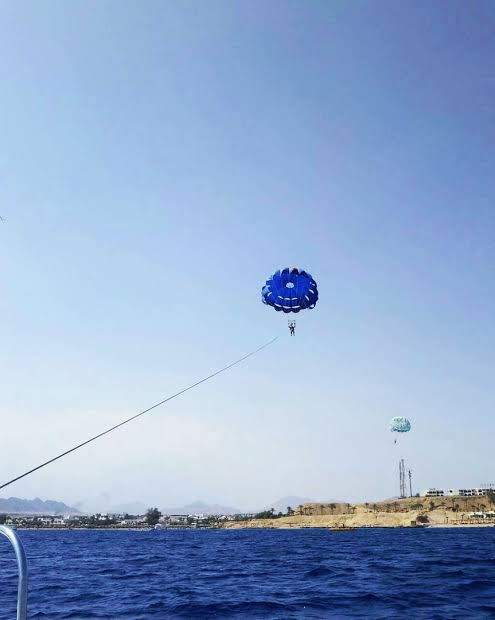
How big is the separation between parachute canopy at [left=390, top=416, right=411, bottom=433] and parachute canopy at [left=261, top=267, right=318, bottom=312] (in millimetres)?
49950

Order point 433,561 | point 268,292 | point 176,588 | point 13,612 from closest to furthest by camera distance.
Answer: point 13,612 → point 176,588 → point 268,292 → point 433,561

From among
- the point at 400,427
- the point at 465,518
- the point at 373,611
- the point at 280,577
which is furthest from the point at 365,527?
the point at 373,611

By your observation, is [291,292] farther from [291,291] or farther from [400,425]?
[400,425]

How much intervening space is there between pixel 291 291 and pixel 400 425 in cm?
5236

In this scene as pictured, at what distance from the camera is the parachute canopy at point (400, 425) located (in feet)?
246

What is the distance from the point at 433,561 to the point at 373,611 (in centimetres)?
2553

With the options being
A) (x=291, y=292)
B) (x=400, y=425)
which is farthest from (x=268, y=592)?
(x=400, y=425)

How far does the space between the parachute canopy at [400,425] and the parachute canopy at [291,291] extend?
49950mm

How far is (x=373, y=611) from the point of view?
65.6 feet

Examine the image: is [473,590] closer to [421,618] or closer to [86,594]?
[421,618]

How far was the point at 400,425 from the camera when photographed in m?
76.2

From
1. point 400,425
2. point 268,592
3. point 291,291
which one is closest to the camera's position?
point 268,592

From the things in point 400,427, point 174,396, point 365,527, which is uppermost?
point 400,427

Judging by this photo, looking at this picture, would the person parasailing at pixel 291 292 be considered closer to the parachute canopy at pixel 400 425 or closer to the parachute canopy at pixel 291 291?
the parachute canopy at pixel 291 291
